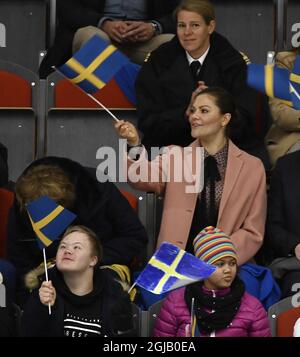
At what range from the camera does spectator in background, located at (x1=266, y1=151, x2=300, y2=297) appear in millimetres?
6570

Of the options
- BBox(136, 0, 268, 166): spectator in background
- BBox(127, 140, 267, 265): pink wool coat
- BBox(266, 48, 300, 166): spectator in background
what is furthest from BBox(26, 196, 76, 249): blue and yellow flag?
BBox(266, 48, 300, 166): spectator in background

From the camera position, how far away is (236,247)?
6.55 meters

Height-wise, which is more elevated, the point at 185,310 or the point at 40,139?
the point at 40,139

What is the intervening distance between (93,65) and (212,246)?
0.96m

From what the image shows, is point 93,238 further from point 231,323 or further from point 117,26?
point 117,26

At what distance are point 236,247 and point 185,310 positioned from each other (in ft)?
1.45

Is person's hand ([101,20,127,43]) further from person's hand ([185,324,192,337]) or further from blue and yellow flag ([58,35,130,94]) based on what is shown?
person's hand ([185,324,192,337])

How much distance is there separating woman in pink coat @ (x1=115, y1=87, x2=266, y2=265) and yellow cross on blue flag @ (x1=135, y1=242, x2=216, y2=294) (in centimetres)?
52

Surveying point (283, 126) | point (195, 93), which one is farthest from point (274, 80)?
point (283, 126)

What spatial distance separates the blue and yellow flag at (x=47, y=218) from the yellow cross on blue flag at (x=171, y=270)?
0.42 meters

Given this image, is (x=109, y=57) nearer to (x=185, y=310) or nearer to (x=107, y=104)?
(x=107, y=104)

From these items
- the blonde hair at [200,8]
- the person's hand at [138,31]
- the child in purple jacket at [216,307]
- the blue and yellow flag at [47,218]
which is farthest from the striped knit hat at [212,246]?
the person's hand at [138,31]

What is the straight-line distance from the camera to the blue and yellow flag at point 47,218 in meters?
6.32
